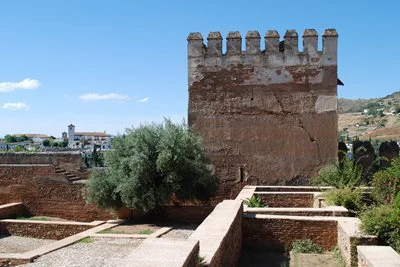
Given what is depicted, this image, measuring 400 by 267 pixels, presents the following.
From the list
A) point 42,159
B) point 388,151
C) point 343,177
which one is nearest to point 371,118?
point 388,151

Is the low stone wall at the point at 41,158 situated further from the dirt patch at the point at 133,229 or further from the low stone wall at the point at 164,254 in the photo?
the low stone wall at the point at 164,254

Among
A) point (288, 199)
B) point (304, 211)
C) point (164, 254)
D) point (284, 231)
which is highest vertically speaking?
point (164, 254)

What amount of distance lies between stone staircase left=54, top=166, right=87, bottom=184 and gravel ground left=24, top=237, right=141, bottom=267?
19.8 feet

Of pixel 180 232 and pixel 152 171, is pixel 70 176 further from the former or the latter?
pixel 180 232

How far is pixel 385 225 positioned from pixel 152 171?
7576mm

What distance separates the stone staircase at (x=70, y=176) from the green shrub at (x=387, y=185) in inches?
404

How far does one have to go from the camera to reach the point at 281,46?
15.4 metres

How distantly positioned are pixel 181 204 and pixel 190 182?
1.26 metres

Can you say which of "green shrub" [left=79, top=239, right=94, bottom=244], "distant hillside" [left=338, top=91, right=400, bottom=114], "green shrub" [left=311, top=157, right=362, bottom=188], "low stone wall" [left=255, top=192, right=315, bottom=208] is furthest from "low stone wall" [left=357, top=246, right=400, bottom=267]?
"distant hillside" [left=338, top=91, right=400, bottom=114]

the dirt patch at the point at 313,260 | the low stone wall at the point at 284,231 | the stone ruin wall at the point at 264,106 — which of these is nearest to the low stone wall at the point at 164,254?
the dirt patch at the point at 313,260

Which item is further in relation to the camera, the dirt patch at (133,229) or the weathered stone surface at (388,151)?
the weathered stone surface at (388,151)

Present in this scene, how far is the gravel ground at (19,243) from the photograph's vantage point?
1179 centimetres

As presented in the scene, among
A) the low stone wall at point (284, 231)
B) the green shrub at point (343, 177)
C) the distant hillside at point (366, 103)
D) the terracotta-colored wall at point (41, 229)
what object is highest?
the distant hillside at point (366, 103)

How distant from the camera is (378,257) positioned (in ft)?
18.3
